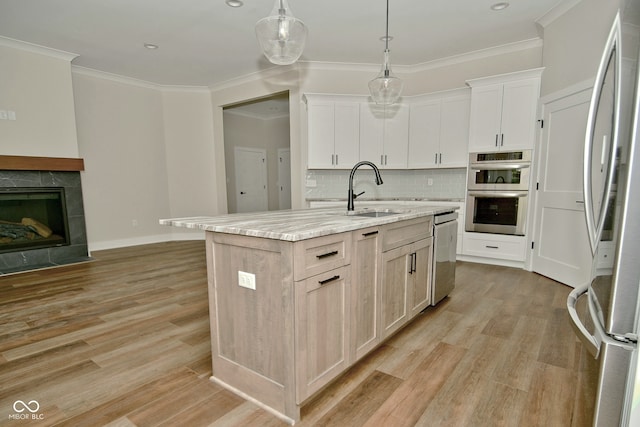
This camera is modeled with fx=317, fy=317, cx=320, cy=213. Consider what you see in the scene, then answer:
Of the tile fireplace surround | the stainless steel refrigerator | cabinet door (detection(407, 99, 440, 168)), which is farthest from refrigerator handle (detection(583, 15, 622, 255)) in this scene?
the tile fireplace surround

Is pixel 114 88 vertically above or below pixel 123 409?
above

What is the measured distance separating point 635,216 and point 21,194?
603 cm

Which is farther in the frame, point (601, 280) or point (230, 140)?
point (230, 140)

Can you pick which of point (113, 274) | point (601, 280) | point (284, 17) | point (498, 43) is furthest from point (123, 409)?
point (498, 43)

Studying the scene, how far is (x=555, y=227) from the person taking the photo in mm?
3566

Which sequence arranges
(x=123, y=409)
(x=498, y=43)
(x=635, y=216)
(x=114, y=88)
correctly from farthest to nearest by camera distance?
(x=114, y=88) → (x=498, y=43) → (x=123, y=409) → (x=635, y=216)

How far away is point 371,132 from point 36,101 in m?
4.67

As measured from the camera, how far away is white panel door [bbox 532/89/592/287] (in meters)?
3.21

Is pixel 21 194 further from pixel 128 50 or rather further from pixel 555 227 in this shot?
pixel 555 227

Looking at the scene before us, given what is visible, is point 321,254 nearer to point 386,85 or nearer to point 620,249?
point 620,249

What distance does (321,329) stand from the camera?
1.58 metres

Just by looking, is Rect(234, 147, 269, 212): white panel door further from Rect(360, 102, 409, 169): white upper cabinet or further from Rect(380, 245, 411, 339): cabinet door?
Rect(380, 245, 411, 339): cabinet door

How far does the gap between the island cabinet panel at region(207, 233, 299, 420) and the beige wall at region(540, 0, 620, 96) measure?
3587 millimetres

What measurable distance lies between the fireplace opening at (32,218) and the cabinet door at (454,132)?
562 cm
